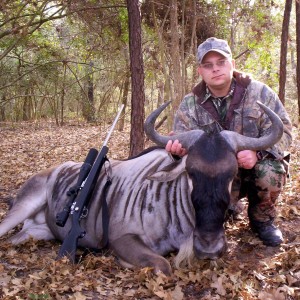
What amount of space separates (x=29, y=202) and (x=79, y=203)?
1093 millimetres

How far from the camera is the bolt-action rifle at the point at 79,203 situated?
393cm

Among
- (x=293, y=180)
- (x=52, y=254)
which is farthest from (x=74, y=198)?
(x=293, y=180)

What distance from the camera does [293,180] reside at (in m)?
6.95

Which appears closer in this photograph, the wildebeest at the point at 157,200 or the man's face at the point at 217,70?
the wildebeest at the point at 157,200

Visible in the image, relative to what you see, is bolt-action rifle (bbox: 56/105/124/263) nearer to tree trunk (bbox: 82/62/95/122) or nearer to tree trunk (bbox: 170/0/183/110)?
tree trunk (bbox: 170/0/183/110)

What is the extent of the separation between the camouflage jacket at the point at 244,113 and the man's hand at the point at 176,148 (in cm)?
55

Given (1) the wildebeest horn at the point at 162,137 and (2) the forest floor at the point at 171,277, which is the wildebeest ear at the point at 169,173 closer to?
(1) the wildebeest horn at the point at 162,137

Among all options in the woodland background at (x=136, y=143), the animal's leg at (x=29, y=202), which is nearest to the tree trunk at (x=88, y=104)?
the woodland background at (x=136, y=143)

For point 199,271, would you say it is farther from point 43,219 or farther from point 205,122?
point 43,219

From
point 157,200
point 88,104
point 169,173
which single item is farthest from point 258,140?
point 88,104

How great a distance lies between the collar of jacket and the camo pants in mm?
531

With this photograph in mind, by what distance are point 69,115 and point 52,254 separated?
24.0 metres

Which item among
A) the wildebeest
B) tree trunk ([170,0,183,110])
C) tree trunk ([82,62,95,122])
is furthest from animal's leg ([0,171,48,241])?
tree trunk ([82,62,95,122])

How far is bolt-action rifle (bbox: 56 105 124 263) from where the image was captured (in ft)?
12.9
